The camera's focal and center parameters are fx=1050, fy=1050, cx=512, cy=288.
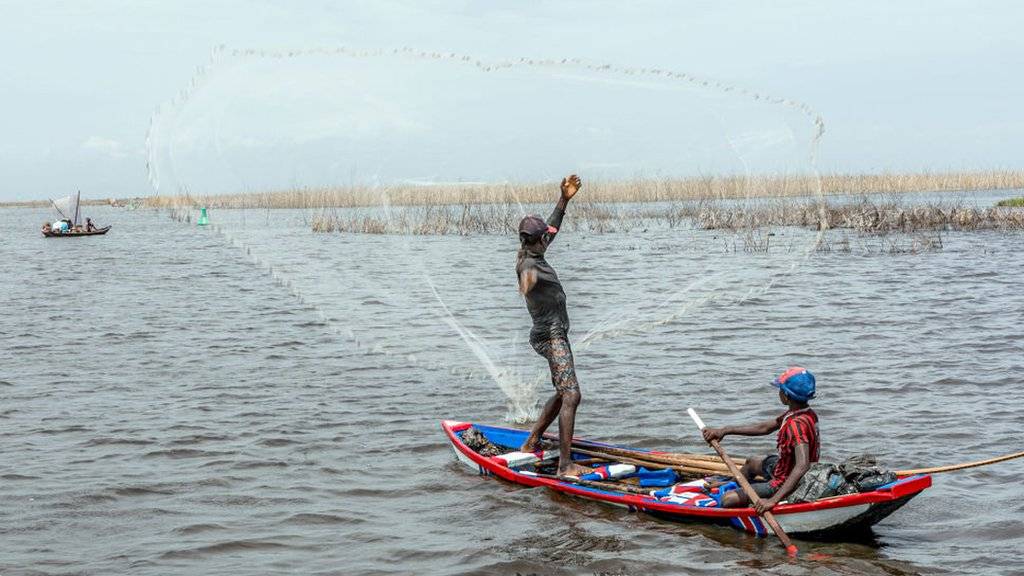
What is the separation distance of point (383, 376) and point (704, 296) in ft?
15.1

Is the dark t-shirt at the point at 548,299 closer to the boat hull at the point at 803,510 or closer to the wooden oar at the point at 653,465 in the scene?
the wooden oar at the point at 653,465

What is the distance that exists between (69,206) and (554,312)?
4374 cm

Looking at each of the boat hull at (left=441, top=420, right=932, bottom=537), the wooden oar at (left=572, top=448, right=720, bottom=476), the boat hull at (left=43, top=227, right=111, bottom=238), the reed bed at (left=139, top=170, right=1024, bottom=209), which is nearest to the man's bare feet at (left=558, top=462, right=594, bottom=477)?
the boat hull at (left=441, top=420, right=932, bottom=537)

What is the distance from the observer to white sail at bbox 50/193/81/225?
46688mm

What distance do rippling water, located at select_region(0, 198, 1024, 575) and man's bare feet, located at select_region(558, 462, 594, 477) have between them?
0.74 ft

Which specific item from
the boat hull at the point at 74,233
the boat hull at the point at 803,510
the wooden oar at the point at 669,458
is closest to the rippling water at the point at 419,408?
the boat hull at the point at 803,510

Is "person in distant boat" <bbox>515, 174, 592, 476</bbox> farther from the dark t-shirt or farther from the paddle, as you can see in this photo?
the paddle

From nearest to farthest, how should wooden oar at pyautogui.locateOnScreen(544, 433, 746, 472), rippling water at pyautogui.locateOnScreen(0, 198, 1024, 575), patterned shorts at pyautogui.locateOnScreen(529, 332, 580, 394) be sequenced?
1. rippling water at pyautogui.locateOnScreen(0, 198, 1024, 575)
2. wooden oar at pyautogui.locateOnScreen(544, 433, 746, 472)
3. patterned shorts at pyautogui.locateOnScreen(529, 332, 580, 394)

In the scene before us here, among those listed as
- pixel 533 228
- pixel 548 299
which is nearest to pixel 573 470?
pixel 548 299

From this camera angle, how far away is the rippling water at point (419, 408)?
696 centimetres

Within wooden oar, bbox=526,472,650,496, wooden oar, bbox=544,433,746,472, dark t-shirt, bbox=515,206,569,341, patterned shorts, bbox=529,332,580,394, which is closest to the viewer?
wooden oar, bbox=526,472,650,496

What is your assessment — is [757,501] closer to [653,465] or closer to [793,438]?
[793,438]

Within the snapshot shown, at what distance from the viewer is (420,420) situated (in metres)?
10.8

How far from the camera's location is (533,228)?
25.7ft
